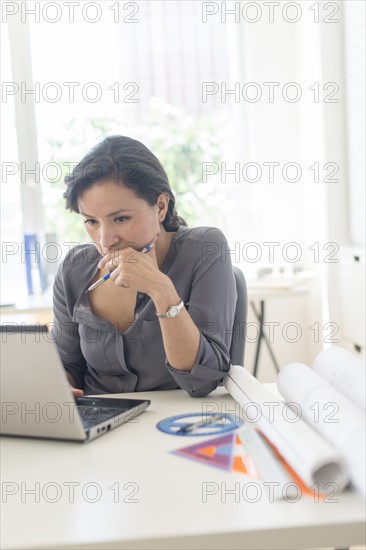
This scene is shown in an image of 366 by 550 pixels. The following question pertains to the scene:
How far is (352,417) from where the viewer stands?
92 centimetres

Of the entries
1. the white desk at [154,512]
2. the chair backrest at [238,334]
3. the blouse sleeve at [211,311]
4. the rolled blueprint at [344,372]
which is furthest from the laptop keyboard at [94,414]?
the chair backrest at [238,334]

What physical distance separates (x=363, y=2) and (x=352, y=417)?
2442 mm

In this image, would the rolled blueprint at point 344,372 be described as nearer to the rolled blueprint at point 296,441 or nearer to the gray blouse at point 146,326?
the rolled blueprint at point 296,441

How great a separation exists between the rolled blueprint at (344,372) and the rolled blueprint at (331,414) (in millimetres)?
26

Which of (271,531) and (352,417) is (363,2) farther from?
(271,531)

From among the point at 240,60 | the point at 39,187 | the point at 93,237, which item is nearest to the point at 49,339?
the point at 93,237

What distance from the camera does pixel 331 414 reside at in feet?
3.15

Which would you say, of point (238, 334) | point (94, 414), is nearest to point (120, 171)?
point (238, 334)

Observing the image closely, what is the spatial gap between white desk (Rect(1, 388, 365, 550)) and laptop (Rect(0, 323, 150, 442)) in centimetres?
7

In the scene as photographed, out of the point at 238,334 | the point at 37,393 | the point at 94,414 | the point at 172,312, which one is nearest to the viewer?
the point at 37,393

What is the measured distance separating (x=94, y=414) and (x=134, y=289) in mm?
360

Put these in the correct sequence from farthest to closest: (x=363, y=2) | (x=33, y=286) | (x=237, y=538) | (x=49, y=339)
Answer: (x=33, y=286)
(x=363, y=2)
(x=49, y=339)
(x=237, y=538)

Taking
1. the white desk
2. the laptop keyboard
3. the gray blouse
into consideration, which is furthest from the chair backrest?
the white desk

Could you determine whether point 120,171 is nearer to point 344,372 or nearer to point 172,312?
point 172,312
